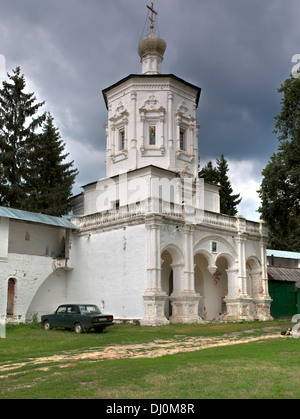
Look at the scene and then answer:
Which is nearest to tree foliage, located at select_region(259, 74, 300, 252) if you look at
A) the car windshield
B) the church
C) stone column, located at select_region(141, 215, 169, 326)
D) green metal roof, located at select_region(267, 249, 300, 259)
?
the church

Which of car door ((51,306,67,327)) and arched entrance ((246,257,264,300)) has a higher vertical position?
arched entrance ((246,257,264,300))

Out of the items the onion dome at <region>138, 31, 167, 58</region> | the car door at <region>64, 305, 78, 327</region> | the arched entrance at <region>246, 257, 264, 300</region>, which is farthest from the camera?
the onion dome at <region>138, 31, 167, 58</region>

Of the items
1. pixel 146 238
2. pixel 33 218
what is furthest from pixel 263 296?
pixel 33 218

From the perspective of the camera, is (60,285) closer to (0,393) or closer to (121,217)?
(121,217)

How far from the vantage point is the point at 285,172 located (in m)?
23.4

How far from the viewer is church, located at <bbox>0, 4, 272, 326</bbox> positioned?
24.6m

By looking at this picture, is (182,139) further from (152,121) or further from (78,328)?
(78,328)

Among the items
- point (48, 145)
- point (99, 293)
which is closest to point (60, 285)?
point (99, 293)

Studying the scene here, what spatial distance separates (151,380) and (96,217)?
19.6 meters

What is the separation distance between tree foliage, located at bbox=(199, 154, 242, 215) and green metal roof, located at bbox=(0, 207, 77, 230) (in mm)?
23084

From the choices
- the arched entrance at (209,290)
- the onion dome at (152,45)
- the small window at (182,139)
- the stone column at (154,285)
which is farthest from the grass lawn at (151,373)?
the onion dome at (152,45)

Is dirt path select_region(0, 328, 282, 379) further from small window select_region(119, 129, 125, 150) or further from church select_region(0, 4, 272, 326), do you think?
small window select_region(119, 129, 125, 150)

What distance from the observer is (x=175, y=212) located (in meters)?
25.5

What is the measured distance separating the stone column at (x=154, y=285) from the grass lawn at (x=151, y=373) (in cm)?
734
